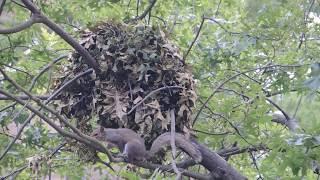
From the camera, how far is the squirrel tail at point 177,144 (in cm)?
240

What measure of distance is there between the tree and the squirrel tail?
10cm

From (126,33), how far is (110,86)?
0.26m

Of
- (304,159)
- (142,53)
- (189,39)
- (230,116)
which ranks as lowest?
(304,159)

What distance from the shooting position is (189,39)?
3756 millimetres

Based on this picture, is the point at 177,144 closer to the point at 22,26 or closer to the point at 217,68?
the point at 22,26

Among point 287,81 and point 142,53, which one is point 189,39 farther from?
point 142,53

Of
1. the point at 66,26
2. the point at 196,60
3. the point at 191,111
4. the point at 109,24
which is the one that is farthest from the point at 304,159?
the point at 66,26

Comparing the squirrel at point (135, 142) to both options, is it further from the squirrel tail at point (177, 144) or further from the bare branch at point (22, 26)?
the bare branch at point (22, 26)

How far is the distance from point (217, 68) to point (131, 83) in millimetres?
1171

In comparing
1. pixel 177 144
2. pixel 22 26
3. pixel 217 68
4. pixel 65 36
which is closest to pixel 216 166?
pixel 177 144

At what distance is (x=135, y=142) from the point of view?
7.74 feet

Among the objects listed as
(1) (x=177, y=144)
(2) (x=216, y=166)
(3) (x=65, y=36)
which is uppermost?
(3) (x=65, y=36)

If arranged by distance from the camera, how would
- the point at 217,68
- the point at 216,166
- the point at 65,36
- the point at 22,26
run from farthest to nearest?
the point at 217,68 < the point at 216,166 < the point at 65,36 < the point at 22,26

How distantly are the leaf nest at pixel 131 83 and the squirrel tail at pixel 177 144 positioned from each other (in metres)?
0.10
